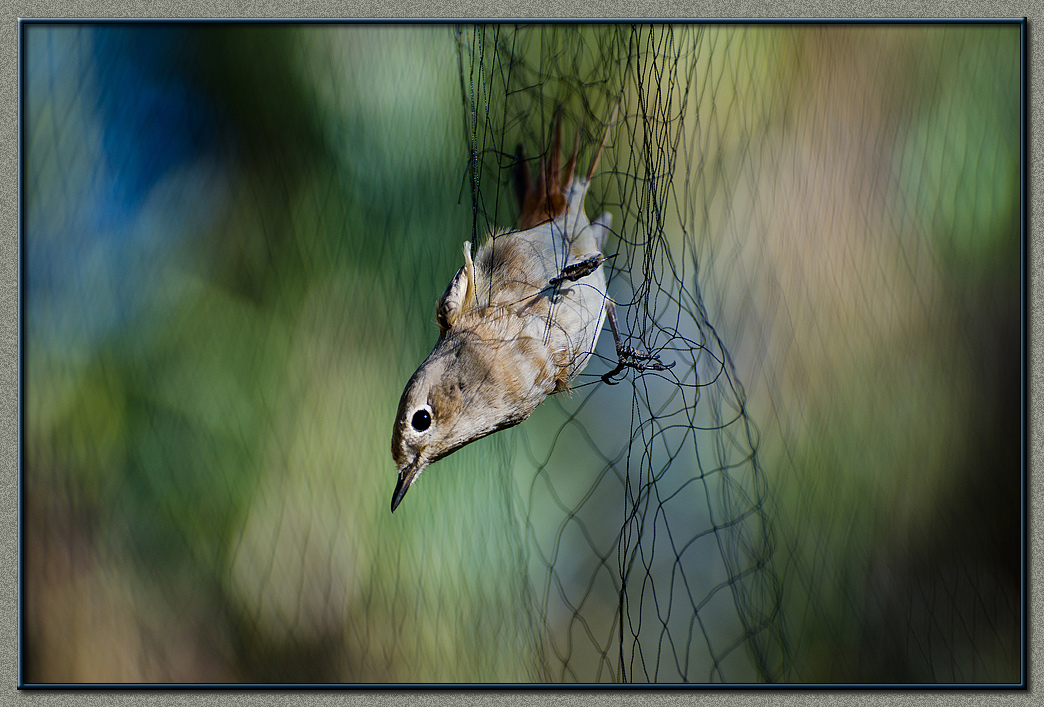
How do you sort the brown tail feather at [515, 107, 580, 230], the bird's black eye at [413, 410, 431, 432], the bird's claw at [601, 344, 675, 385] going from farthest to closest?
1. the brown tail feather at [515, 107, 580, 230]
2. the bird's claw at [601, 344, 675, 385]
3. the bird's black eye at [413, 410, 431, 432]

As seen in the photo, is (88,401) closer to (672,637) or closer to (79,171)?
(79,171)

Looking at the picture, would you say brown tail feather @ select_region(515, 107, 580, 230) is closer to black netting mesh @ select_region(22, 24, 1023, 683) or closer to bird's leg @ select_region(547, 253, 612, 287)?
black netting mesh @ select_region(22, 24, 1023, 683)

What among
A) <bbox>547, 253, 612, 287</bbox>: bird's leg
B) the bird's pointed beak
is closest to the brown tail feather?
<bbox>547, 253, 612, 287</bbox>: bird's leg

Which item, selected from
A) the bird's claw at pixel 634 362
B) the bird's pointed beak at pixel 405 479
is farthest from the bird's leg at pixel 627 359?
the bird's pointed beak at pixel 405 479

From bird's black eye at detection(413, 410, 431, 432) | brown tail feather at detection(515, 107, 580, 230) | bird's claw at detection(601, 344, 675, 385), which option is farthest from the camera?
brown tail feather at detection(515, 107, 580, 230)

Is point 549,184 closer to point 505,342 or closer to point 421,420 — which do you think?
point 505,342

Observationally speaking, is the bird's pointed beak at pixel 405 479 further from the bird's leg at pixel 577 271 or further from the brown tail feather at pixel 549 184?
the brown tail feather at pixel 549 184

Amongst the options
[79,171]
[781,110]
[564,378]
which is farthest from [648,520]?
[79,171]
